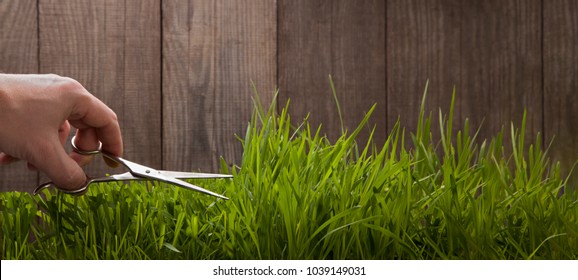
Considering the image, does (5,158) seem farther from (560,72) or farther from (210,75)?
(560,72)

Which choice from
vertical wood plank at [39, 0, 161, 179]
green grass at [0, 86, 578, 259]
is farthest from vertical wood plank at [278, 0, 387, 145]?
green grass at [0, 86, 578, 259]

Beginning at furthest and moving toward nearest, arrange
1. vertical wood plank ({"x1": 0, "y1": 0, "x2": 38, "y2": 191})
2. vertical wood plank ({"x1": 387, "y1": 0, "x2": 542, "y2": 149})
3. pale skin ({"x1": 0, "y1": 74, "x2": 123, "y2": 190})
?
vertical wood plank ({"x1": 387, "y1": 0, "x2": 542, "y2": 149}) → vertical wood plank ({"x1": 0, "y1": 0, "x2": 38, "y2": 191}) → pale skin ({"x1": 0, "y1": 74, "x2": 123, "y2": 190})

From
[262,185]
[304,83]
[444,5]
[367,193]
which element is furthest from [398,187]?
[444,5]

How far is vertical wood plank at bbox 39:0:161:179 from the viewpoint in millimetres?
1503

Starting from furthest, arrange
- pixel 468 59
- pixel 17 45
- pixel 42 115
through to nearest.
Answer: pixel 468 59, pixel 17 45, pixel 42 115

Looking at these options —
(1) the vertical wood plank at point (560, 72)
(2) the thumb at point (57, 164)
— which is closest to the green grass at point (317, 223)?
(2) the thumb at point (57, 164)

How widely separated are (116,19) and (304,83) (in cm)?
42

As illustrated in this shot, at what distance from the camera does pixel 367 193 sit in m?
0.81

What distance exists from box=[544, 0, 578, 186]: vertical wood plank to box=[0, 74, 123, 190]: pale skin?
1178 millimetres

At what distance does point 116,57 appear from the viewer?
1514 mm

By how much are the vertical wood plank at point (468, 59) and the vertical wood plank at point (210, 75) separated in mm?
290

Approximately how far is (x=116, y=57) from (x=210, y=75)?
199 millimetres

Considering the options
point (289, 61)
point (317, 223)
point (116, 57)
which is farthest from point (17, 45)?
point (317, 223)

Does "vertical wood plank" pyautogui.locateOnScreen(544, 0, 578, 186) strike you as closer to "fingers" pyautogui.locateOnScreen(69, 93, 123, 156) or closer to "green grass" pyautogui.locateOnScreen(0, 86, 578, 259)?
"green grass" pyautogui.locateOnScreen(0, 86, 578, 259)
